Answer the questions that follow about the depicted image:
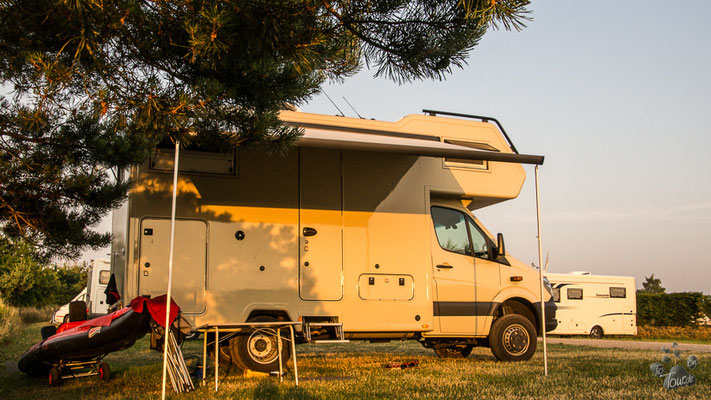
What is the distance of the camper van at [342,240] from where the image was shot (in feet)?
24.1

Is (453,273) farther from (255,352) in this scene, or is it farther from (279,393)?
(279,393)

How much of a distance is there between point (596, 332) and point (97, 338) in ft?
65.8

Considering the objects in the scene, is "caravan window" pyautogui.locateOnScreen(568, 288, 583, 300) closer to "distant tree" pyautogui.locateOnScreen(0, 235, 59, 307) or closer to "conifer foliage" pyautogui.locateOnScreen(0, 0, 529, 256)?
"distant tree" pyautogui.locateOnScreen(0, 235, 59, 307)

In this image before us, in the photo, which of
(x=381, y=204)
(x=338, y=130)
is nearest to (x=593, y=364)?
(x=381, y=204)

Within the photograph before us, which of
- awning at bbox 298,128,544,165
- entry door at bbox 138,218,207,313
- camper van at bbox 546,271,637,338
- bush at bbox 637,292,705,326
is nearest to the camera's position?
awning at bbox 298,128,544,165

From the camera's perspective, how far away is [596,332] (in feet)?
75.3

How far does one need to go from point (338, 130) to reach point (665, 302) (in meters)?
20.5

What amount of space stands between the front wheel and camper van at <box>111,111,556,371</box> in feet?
0.06

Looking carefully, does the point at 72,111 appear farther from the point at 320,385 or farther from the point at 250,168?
the point at 320,385

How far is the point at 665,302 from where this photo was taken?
24.6 metres

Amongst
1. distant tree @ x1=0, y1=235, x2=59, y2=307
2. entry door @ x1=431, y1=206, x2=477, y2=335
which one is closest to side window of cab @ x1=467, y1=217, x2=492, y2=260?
entry door @ x1=431, y1=206, x2=477, y2=335

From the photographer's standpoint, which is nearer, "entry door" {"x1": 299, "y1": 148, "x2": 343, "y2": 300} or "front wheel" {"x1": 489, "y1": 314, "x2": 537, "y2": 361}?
"entry door" {"x1": 299, "y1": 148, "x2": 343, "y2": 300}

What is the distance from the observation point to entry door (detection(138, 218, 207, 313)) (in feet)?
23.6

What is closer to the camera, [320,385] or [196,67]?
[196,67]
